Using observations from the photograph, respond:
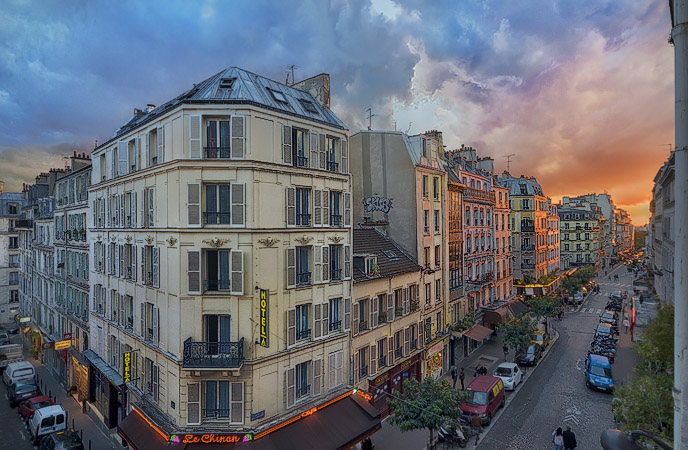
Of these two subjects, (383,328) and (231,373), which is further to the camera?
(383,328)

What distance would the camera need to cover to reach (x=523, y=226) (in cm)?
6097

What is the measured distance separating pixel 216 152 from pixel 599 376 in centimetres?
3116

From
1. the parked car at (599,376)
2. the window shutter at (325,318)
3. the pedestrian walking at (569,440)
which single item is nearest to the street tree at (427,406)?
the window shutter at (325,318)

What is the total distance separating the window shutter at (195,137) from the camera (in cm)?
1792

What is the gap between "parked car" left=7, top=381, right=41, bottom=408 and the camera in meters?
31.1

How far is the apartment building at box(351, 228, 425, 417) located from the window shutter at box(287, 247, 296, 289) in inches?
209

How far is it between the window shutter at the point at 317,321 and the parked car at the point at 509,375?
17.3 metres

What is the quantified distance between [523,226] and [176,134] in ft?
181

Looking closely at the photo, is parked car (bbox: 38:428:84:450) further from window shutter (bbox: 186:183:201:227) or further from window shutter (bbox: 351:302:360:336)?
window shutter (bbox: 351:302:360:336)

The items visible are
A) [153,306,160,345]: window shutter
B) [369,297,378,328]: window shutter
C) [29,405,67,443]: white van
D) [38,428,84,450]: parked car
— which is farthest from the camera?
[369,297,378,328]: window shutter

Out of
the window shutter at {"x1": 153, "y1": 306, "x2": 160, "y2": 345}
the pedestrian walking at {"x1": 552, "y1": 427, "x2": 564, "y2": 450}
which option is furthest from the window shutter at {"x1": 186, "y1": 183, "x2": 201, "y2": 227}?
the pedestrian walking at {"x1": 552, "y1": 427, "x2": 564, "y2": 450}

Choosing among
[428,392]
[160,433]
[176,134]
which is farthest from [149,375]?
[428,392]

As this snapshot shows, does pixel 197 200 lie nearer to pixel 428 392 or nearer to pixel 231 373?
pixel 231 373

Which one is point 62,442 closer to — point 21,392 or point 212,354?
point 212,354
